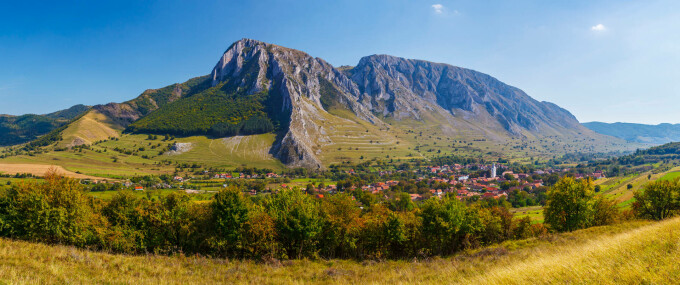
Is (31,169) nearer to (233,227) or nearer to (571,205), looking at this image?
(233,227)

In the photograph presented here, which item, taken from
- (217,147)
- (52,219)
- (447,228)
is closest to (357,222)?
(447,228)

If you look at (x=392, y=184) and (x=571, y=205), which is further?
(x=392, y=184)

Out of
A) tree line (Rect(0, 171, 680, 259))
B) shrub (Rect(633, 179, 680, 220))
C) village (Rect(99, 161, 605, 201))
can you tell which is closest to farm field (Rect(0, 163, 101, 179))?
village (Rect(99, 161, 605, 201))

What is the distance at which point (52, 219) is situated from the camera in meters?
24.9

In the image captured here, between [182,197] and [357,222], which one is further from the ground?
[182,197]

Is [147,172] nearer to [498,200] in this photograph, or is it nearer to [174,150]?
[174,150]

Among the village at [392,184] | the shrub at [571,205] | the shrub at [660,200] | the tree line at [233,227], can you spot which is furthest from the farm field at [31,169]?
the shrub at [660,200]

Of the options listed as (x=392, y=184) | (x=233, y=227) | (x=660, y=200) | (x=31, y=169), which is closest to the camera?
(x=233, y=227)

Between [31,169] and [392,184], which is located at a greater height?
[31,169]

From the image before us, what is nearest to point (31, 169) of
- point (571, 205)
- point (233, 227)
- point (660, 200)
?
point (233, 227)

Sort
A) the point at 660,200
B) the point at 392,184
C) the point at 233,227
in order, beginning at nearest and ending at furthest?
the point at 233,227 < the point at 660,200 < the point at 392,184

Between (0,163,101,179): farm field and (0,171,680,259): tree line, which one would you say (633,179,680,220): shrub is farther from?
(0,163,101,179): farm field

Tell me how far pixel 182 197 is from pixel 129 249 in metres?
7.88

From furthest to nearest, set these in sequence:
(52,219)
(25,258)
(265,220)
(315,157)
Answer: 1. (315,157)
2. (265,220)
3. (52,219)
4. (25,258)
